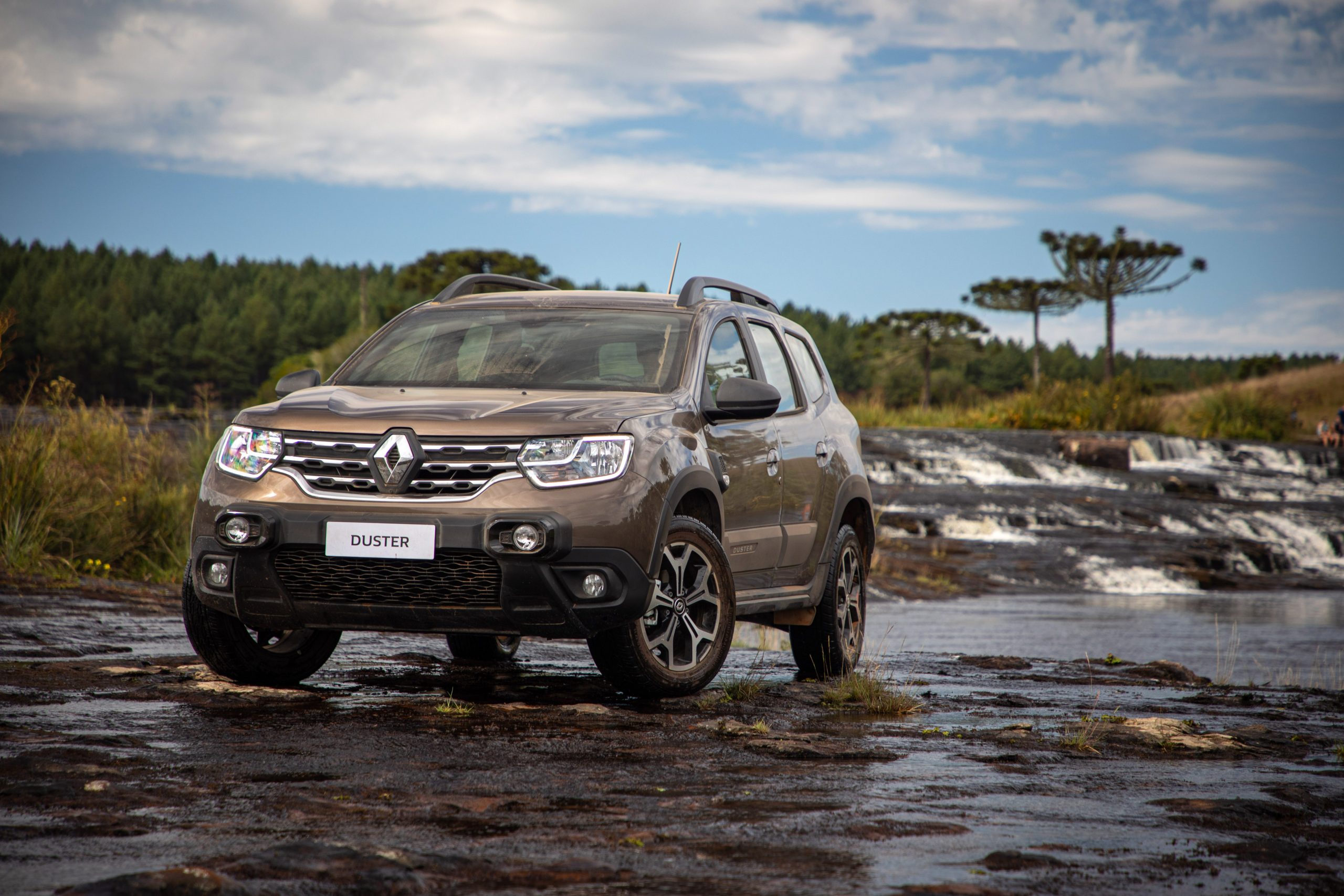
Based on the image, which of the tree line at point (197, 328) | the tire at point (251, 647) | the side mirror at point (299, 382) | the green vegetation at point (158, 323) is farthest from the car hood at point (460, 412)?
the green vegetation at point (158, 323)

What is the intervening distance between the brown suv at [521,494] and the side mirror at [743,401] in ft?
0.04

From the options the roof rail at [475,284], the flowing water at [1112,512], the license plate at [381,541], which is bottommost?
the flowing water at [1112,512]

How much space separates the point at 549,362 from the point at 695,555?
49.4 inches

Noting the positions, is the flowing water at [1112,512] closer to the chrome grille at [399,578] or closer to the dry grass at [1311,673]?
the dry grass at [1311,673]

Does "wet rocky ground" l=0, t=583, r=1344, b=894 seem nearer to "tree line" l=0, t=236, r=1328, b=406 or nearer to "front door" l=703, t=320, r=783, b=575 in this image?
"front door" l=703, t=320, r=783, b=575

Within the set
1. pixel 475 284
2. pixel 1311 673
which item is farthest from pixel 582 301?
pixel 1311 673

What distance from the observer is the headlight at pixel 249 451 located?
19.8 feet

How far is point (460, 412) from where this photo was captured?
5.95m

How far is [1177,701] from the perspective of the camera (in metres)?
7.73

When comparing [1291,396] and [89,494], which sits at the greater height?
[1291,396]

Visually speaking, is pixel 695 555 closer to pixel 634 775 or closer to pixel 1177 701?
pixel 634 775

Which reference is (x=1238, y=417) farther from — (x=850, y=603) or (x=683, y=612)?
(x=683, y=612)

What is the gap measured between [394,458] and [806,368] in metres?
3.62

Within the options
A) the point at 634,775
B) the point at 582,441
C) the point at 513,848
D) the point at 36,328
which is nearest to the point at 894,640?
the point at 582,441
